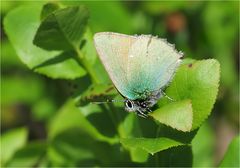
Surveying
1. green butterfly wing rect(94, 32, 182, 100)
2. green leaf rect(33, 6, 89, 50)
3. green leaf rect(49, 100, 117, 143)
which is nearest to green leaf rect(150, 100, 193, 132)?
green butterfly wing rect(94, 32, 182, 100)

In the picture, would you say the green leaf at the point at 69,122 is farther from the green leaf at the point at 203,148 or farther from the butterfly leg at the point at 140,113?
the butterfly leg at the point at 140,113

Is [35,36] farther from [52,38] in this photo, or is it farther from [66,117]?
[66,117]

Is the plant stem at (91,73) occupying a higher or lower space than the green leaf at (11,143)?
higher

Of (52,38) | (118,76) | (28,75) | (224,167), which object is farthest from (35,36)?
(28,75)

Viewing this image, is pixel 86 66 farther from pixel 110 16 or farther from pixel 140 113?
pixel 110 16

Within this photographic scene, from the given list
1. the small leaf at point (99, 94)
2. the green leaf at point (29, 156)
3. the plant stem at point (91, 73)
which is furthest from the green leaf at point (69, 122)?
the small leaf at point (99, 94)
